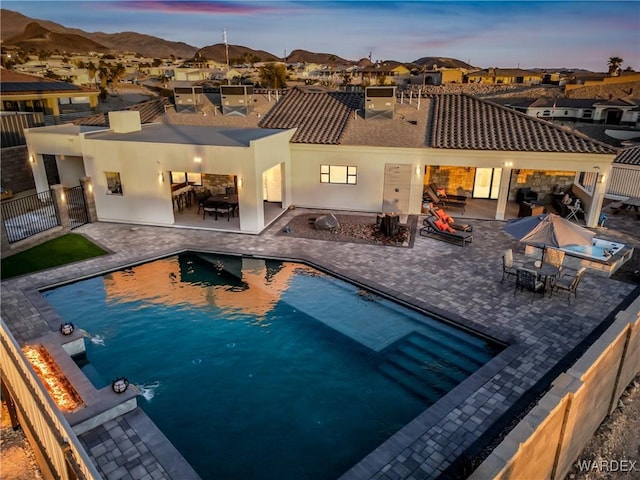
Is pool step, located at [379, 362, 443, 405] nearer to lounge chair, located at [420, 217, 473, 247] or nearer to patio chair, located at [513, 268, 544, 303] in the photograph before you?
patio chair, located at [513, 268, 544, 303]

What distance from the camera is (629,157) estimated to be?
82.1 feet

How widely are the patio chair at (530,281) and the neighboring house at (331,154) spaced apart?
8006mm

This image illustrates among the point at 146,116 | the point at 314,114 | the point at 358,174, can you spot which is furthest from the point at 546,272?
the point at 146,116

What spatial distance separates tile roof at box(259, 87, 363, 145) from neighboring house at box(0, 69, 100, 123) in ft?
54.2

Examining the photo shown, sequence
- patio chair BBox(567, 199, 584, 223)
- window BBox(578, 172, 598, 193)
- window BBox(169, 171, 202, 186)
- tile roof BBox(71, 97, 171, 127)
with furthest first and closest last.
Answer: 1. tile roof BBox(71, 97, 171, 127)
2. window BBox(169, 171, 202, 186)
3. patio chair BBox(567, 199, 584, 223)
4. window BBox(578, 172, 598, 193)

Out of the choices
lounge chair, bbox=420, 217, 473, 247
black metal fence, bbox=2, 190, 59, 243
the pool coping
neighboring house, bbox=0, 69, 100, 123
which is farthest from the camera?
neighboring house, bbox=0, 69, 100, 123

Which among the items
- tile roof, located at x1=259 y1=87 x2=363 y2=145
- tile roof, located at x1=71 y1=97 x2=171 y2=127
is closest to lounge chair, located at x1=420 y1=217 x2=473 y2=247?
tile roof, located at x1=259 y1=87 x2=363 y2=145

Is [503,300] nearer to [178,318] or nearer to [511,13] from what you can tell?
[178,318]

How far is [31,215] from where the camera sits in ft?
63.6

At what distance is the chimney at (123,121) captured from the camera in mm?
21500

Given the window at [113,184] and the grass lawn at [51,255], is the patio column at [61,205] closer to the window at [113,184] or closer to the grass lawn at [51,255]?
the grass lawn at [51,255]

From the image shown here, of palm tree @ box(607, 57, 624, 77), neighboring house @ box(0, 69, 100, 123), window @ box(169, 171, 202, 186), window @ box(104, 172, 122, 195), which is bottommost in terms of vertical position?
window @ box(169, 171, 202, 186)

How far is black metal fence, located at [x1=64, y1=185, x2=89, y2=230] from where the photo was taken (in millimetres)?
20109

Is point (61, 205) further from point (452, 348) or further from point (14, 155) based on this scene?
point (452, 348)
